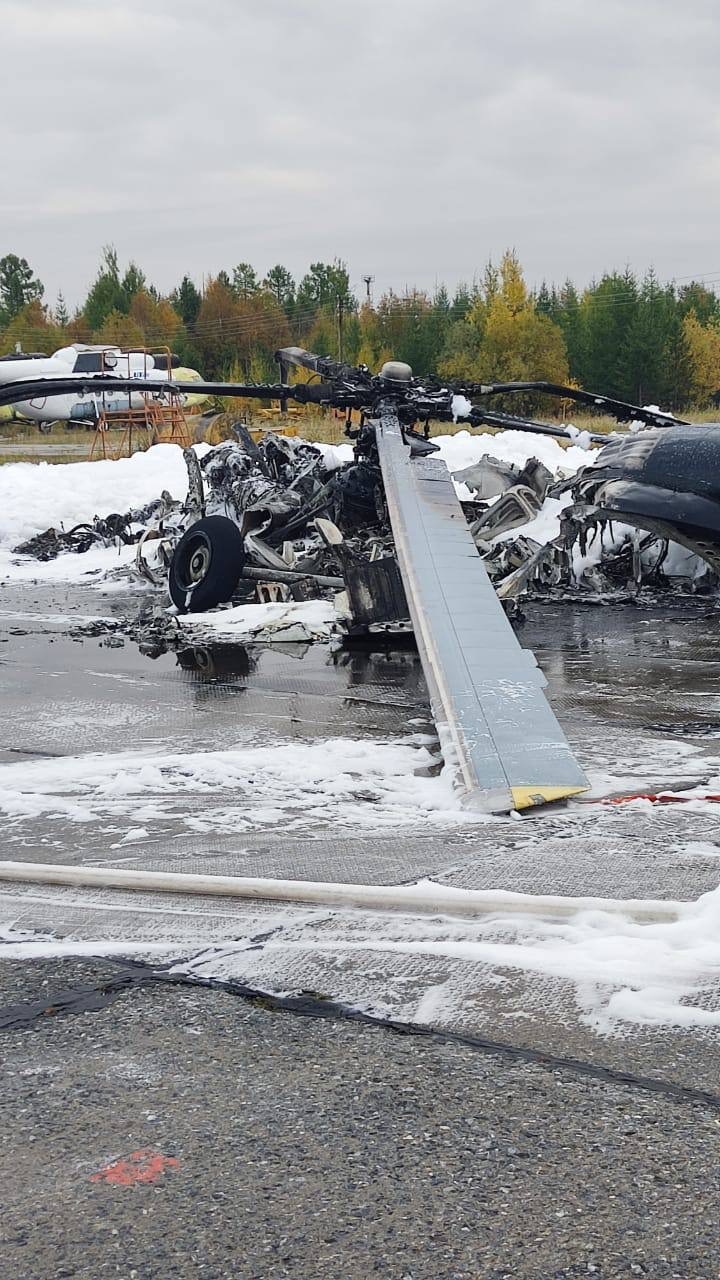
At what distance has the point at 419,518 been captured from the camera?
360 inches

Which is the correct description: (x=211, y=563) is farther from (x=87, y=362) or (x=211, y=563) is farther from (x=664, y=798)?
(x=87, y=362)

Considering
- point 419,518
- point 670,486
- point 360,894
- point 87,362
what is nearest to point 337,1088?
point 360,894

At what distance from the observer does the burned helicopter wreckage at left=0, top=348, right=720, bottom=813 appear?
7.32 meters

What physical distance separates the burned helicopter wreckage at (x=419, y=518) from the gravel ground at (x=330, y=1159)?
301cm

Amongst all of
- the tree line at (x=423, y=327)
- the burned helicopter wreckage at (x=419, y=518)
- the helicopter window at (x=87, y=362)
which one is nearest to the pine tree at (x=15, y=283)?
the tree line at (x=423, y=327)

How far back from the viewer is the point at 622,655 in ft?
31.5

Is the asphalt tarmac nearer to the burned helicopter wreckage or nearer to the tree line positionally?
the burned helicopter wreckage

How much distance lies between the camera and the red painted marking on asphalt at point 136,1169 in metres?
2.74

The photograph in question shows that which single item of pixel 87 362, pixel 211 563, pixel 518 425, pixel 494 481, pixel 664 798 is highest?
pixel 87 362

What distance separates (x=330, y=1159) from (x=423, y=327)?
2215 inches

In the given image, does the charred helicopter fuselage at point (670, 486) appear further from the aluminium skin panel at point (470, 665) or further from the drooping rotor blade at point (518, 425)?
the aluminium skin panel at point (470, 665)

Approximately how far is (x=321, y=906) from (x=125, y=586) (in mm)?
10846

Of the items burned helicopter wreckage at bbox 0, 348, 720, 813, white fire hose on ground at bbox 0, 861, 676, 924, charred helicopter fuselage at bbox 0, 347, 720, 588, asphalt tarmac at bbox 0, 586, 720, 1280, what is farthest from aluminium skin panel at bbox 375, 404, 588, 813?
charred helicopter fuselage at bbox 0, 347, 720, 588

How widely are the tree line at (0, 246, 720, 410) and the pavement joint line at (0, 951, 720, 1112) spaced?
4077 centimetres
